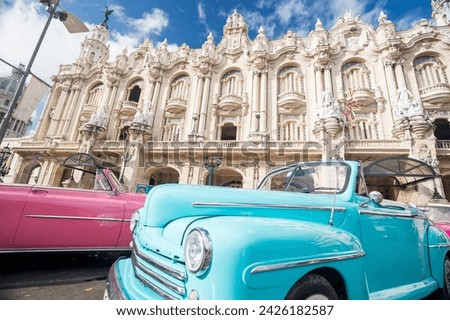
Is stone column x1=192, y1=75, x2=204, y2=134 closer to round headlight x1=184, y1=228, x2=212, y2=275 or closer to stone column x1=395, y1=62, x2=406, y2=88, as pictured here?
stone column x1=395, y1=62, x2=406, y2=88

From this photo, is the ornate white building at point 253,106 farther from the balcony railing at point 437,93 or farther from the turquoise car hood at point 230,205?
the turquoise car hood at point 230,205

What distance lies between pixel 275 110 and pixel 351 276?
55.6 ft

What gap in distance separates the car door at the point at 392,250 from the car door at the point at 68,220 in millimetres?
3688

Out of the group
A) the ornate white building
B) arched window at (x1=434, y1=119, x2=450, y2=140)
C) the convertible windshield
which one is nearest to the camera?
the convertible windshield

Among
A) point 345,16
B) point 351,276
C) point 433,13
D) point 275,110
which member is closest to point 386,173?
point 275,110

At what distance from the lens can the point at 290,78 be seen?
61.4 feet

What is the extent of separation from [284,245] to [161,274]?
38.3 inches

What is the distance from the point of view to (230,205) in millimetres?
2023

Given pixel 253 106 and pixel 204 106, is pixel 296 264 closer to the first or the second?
pixel 253 106

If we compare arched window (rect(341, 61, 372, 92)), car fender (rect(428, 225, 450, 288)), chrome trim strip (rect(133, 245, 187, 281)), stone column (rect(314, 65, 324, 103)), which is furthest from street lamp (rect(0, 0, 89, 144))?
arched window (rect(341, 61, 372, 92))

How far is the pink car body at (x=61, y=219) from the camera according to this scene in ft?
10.5

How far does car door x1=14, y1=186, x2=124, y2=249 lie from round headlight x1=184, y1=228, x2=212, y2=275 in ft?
9.32

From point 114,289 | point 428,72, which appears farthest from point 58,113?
point 428,72

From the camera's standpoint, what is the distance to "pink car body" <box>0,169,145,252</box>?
320cm
